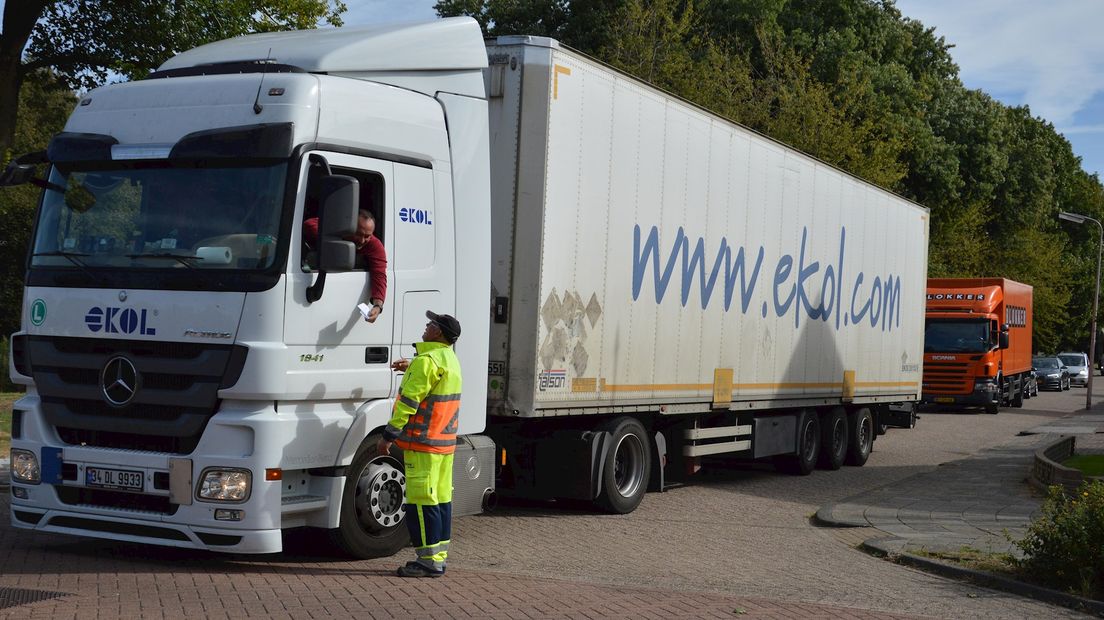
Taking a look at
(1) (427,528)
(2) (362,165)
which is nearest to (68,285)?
(2) (362,165)

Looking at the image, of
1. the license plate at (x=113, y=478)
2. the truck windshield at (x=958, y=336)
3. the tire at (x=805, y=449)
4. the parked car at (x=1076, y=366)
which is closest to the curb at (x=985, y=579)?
the tire at (x=805, y=449)

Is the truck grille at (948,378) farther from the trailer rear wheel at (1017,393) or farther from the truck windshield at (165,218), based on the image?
the truck windshield at (165,218)

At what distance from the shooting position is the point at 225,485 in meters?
7.66

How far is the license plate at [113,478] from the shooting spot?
25.6 feet

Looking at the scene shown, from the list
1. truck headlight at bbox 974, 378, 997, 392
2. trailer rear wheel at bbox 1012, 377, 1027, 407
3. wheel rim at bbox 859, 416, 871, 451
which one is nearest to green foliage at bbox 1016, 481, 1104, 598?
wheel rim at bbox 859, 416, 871, 451

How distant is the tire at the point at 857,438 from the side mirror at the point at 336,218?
12.0m

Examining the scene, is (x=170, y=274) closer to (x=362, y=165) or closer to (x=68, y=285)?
(x=68, y=285)

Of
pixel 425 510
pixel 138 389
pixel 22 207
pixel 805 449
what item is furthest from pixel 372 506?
pixel 22 207

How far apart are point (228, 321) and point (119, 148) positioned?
1.50 metres

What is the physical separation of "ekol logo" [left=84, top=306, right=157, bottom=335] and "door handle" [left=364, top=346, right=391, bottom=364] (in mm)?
1359

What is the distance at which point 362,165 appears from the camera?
8.41 m

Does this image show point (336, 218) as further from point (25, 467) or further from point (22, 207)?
point (22, 207)

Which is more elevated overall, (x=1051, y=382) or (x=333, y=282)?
(x=333, y=282)

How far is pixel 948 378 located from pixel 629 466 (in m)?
24.5
